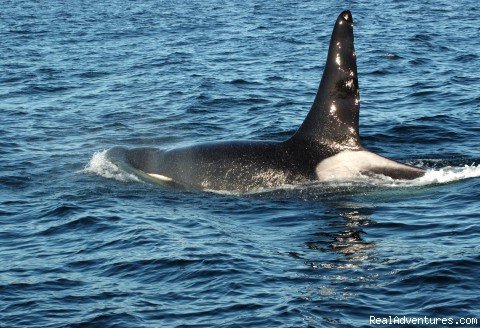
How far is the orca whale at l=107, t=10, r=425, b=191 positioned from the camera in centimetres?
1755

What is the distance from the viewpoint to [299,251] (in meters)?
15.1

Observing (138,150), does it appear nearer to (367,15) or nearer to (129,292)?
(129,292)

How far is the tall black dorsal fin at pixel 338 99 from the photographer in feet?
57.0

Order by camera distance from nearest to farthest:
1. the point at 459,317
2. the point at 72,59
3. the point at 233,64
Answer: the point at 459,317 < the point at 233,64 < the point at 72,59

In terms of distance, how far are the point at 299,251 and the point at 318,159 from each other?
11.4 ft

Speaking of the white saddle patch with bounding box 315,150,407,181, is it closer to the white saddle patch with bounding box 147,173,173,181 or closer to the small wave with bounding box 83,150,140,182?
the white saddle patch with bounding box 147,173,173,181

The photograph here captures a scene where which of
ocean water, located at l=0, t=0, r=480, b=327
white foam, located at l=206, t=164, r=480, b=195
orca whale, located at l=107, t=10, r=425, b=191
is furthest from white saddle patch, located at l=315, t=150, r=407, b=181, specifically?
ocean water, located at l=0, t=0, r=480, b=327

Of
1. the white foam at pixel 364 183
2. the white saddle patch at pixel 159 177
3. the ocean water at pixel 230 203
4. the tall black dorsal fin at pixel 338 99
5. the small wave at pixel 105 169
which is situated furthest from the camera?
the small wave at pixel 105 169

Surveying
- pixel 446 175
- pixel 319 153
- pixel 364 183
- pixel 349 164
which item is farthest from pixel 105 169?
pixel 446 175

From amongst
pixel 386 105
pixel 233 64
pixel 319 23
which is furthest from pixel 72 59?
pixel 386 105

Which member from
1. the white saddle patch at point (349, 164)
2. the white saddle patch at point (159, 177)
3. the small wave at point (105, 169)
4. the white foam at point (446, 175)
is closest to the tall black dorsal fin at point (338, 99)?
the white saddle patch at point (349, 164)

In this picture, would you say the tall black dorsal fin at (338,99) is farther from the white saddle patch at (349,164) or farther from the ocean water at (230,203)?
the ocean water at (230,203)

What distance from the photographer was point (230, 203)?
59.4ft

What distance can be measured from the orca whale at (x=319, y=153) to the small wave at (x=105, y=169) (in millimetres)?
1187
